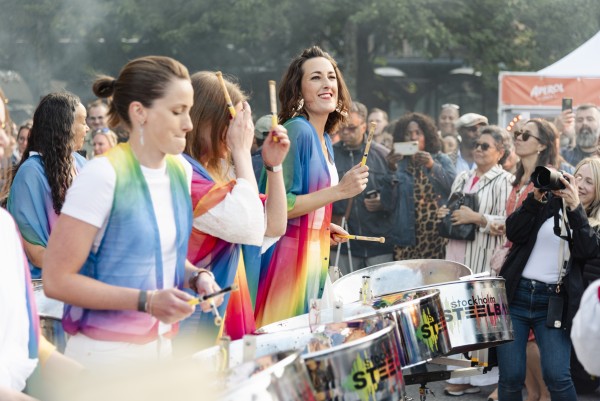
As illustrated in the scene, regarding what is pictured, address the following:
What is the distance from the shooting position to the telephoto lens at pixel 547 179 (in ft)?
14.2

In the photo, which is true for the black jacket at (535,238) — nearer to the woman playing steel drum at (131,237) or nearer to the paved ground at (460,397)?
the paved ground at (460,397)

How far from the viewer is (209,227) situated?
3131 mm

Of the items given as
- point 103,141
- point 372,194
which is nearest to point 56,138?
point 103,141

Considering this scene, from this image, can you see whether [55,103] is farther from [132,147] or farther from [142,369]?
[142,369]

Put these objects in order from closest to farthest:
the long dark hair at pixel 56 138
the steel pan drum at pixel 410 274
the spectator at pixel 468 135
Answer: the long dark hair at pixel 56 138
the steel pan drum at pixel 410 274
the spectator at pixel 468 135

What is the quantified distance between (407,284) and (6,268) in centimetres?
240

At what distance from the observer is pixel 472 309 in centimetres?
388

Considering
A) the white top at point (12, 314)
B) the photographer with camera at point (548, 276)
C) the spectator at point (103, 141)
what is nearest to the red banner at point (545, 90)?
the spectator at point (103, 141)

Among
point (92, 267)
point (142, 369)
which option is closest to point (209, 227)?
point (92, 267)

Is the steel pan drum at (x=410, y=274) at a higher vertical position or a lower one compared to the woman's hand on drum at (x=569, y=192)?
lower

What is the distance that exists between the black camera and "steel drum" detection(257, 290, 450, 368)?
92 cm

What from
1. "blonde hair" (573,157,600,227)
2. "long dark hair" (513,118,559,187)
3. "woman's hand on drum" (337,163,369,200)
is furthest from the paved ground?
"woman's hand on drum" (337,163,369,200)

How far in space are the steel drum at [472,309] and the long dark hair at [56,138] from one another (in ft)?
3.86

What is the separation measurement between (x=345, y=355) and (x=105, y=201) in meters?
0.70
